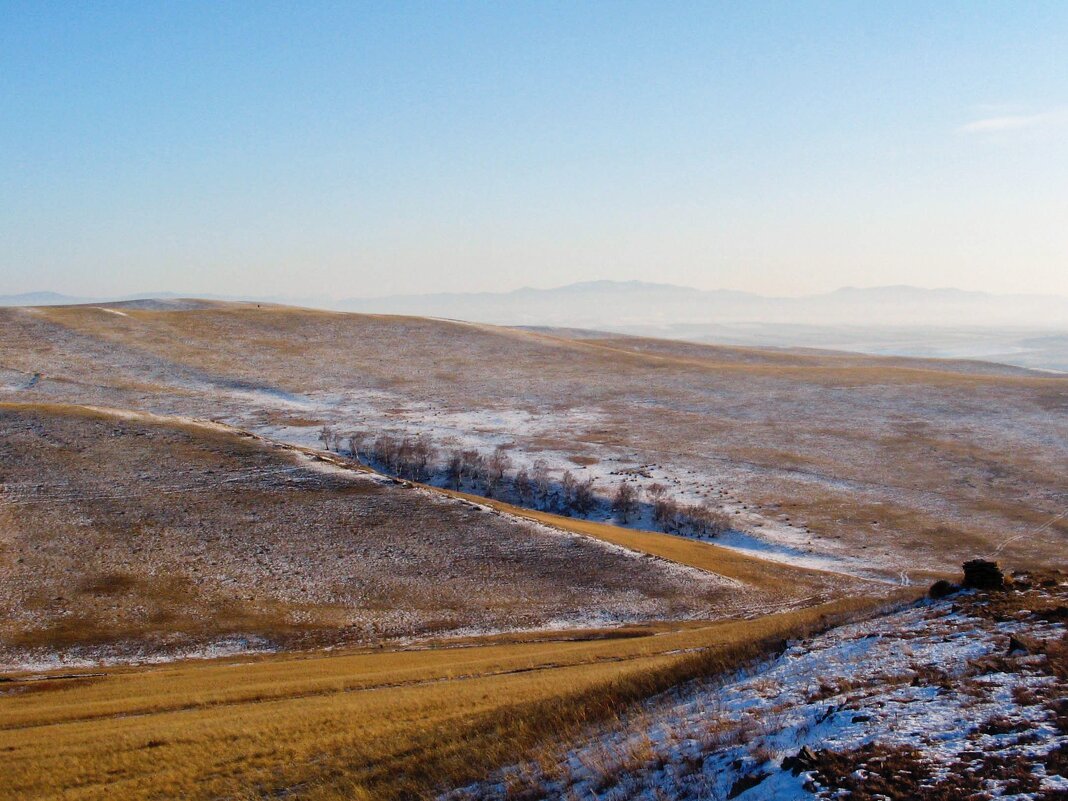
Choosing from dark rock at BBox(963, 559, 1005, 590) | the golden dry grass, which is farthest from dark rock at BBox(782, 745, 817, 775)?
dark rock at BBox(963, 559, 1005, 590)

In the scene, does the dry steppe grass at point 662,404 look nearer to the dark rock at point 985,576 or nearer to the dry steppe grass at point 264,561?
the dry steppe grass at point 264,561

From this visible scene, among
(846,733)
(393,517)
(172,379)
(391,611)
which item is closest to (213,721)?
(846,733)

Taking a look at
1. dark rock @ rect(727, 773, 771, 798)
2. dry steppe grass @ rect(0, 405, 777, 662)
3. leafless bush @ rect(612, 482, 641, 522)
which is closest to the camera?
dark rock @ rect(727, 773, 771, 798)

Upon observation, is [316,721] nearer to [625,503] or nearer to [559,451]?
[625,503]

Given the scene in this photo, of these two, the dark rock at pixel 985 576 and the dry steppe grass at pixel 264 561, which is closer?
the dark rock at pixel 985 576

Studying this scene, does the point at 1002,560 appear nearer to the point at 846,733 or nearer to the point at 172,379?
the point at 846,733

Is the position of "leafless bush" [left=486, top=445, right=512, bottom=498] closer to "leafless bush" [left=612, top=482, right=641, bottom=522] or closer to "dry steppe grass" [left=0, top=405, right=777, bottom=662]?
"leafless bush" [left=612, top=482, right=641, bottom=522]

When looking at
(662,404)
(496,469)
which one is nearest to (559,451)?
(496,469)

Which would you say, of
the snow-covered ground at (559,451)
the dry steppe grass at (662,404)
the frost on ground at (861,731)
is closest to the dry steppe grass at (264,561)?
the snow-covered ground at (559,451)
